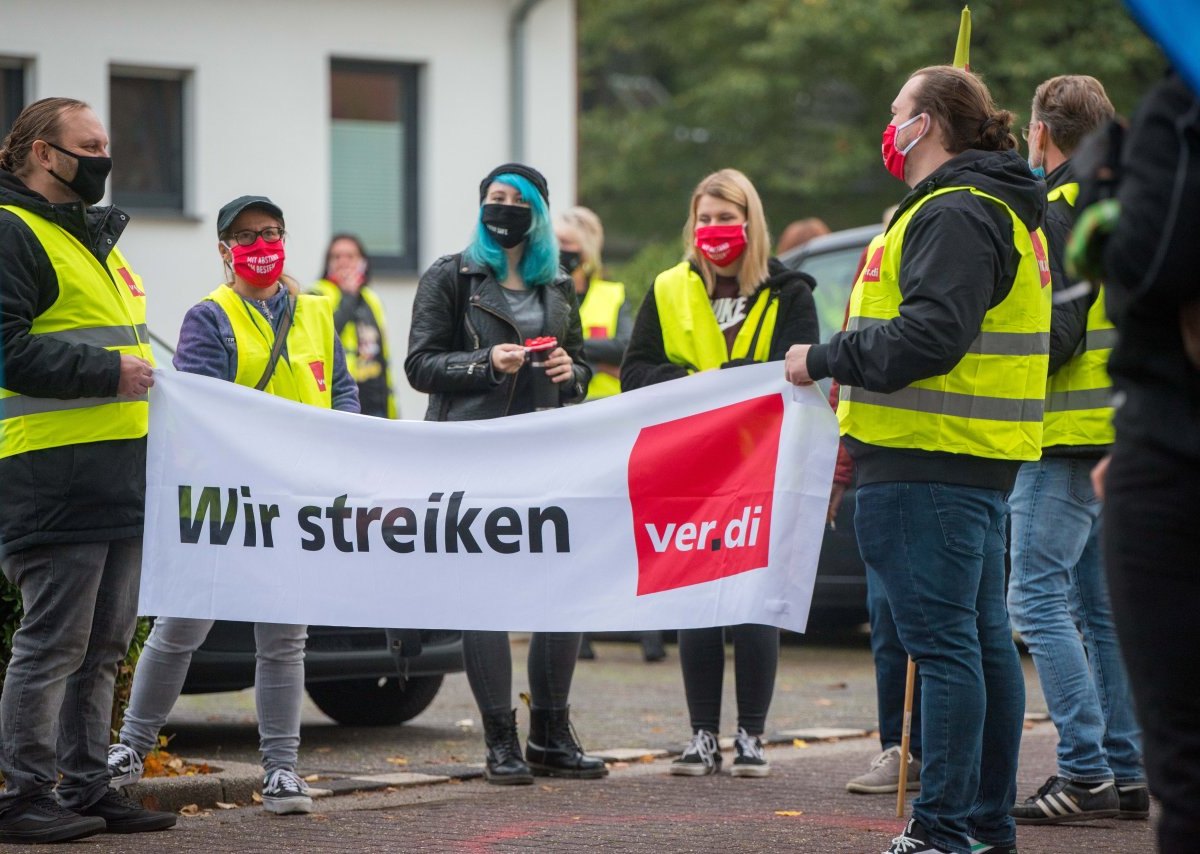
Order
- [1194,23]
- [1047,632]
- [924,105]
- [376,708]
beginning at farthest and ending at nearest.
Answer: [376,708], [1047,632], [924,105], [1194,23]

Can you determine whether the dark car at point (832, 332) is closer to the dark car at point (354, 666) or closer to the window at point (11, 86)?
the dark car at point (354, 666)

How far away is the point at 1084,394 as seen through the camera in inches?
238

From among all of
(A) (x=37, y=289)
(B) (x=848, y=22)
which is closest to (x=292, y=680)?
(A) (x=37, y=289)

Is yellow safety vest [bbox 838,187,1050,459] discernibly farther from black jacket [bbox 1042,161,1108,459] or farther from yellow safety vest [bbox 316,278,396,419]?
yellow safety vest [bbox 316,278,396,419]

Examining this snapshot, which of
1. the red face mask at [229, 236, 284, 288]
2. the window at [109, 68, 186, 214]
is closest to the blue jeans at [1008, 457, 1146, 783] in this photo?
the red face mask at [229, 236, 284, 288]

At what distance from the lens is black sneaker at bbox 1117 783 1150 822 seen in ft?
20.1

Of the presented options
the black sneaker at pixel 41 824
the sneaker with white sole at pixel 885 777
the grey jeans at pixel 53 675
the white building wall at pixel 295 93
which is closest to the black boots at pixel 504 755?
the sneaker with white sole at pixel 885 777

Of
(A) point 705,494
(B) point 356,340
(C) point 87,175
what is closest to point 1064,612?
(A) point 705,494

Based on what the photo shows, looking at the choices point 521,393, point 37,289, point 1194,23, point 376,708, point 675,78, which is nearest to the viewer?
point 1194,23

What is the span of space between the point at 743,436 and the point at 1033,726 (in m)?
3.09

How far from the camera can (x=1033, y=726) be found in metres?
Result: 8.52

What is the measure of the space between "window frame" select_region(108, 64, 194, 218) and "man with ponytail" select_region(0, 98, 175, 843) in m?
9.98

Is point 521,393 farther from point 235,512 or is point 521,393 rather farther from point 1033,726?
point 1033,726

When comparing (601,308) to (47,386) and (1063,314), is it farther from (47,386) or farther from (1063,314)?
(47,386)
